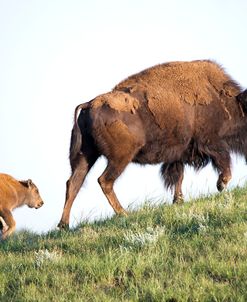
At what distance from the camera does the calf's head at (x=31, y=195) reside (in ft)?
49.2

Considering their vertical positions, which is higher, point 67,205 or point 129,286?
point 129,286

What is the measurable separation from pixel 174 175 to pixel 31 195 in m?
5.07

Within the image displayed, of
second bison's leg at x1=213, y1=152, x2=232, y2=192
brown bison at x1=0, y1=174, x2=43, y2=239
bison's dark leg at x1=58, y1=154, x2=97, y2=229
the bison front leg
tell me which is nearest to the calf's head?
brown bison at x1=0, y1=174, x2=43, y2=239

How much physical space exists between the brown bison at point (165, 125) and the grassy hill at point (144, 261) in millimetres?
2254

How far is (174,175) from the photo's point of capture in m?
11.1

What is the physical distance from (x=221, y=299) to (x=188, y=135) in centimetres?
592

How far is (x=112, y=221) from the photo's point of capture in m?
8.11

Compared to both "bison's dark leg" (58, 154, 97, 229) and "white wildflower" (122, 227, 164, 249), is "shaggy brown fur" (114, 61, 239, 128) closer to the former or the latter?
"bison's dark leg" (58, 154, 97, 229)

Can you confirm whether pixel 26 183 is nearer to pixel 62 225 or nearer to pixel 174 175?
pixel 174 175

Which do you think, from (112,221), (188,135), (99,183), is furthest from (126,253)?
(188,135)

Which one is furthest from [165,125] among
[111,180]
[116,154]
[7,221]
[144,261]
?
[144,261]

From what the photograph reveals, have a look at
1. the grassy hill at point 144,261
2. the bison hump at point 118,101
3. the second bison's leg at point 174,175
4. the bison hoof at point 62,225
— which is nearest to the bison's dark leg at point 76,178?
the bison hoof at point 62,225

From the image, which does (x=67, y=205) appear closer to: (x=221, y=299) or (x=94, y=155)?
(x=94, y=155)

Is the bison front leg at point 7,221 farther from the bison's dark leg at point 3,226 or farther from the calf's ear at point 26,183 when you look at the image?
the calf's ear at point 26,183
